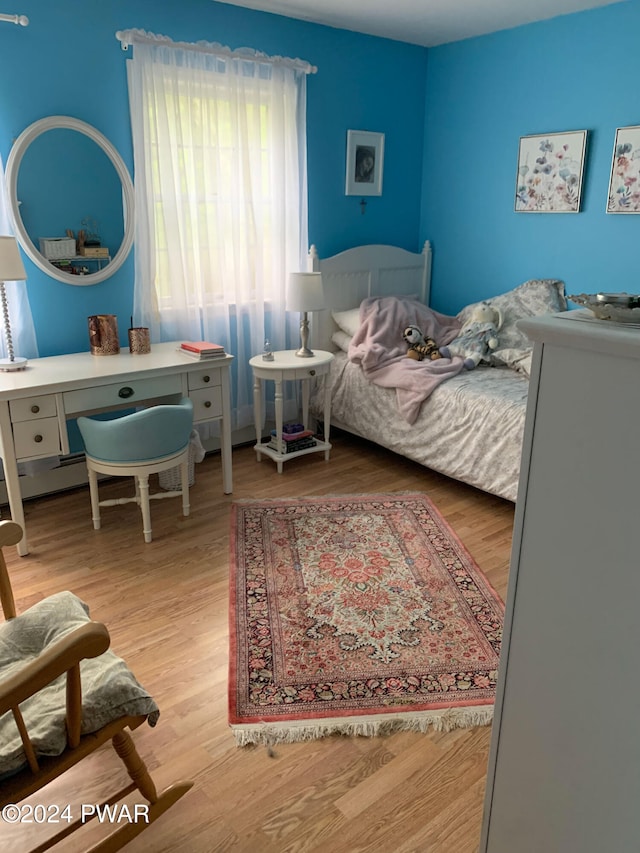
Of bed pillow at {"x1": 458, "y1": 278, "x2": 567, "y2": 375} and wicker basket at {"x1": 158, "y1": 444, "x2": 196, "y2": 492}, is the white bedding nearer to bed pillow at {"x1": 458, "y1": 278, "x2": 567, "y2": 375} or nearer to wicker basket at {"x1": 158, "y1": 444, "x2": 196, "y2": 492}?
bed pillow at {"x1": 458, "y1": 278, "x2": 567, "y2": 375}

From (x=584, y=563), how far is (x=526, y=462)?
184 millimetres

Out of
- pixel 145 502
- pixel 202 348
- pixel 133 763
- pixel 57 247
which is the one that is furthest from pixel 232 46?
pixel 133 763

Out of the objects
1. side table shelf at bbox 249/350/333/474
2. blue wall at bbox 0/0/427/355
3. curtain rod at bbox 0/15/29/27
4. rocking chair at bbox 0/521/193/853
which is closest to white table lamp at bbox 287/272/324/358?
side table shelf at bbox 249/350/333/474

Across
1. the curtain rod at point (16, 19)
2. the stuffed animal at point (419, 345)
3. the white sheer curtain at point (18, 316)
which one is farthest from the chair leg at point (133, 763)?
the curtain rod at point (16, 19)

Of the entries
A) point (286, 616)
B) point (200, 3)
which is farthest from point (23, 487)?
point (200, 3)

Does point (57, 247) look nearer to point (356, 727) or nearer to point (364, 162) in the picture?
point (364, 162)

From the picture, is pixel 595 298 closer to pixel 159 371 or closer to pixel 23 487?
pixel 159 371

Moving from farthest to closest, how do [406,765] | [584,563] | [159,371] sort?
[159,371] → [406,765] → [584,563]

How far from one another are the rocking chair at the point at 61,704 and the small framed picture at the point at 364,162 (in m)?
3.33

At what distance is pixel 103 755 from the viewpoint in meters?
1.80

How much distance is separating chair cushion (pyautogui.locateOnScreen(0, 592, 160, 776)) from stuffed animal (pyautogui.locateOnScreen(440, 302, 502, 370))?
2715 mm

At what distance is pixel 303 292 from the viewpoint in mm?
3580

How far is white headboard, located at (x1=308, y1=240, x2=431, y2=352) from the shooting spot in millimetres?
4137

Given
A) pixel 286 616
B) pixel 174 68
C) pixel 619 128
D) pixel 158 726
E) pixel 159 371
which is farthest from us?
pixel 619 128
